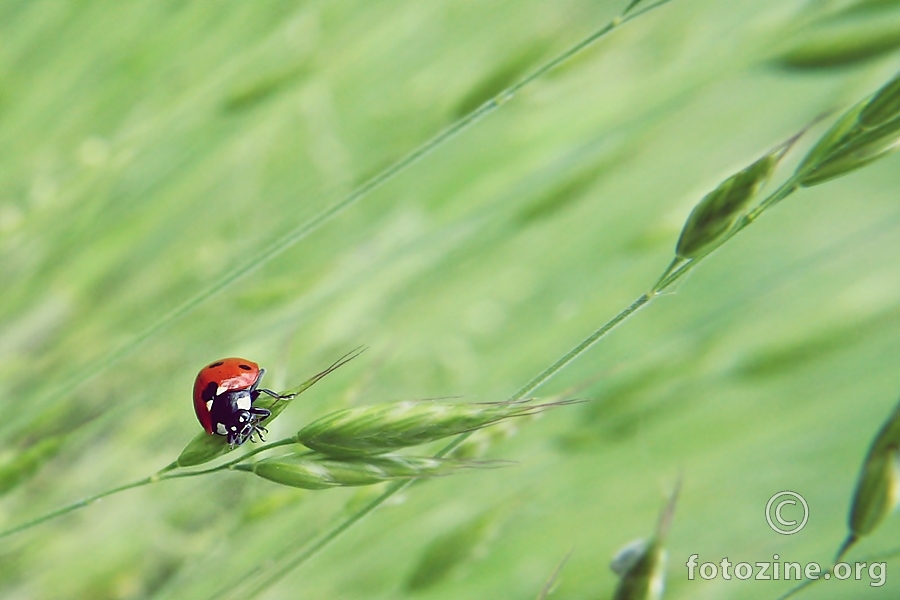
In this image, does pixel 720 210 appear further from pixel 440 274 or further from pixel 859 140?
pixel 440 274

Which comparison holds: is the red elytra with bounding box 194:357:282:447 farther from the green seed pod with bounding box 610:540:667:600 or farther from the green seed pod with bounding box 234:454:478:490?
the green seed pod with bounding box 610:540:667:600

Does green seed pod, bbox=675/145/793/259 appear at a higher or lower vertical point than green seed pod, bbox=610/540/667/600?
higher

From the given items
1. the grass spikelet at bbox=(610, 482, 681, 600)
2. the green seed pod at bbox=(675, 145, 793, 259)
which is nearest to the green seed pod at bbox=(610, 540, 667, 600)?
the grass spikelet at bbox=(610, 482, 681, 600)

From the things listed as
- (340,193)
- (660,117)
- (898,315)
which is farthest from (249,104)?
(898,315)

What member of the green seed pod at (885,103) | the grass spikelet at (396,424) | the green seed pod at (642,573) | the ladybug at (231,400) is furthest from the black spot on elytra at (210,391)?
the green seed pod at (885,103)

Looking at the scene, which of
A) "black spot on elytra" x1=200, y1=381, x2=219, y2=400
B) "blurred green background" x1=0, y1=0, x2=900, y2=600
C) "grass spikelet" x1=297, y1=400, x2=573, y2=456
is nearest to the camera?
"grass spikelet" x1=297, y1=400, x2=573, y2=456

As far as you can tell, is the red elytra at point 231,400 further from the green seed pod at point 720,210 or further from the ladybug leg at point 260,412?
the green seed pod at point 720,210
